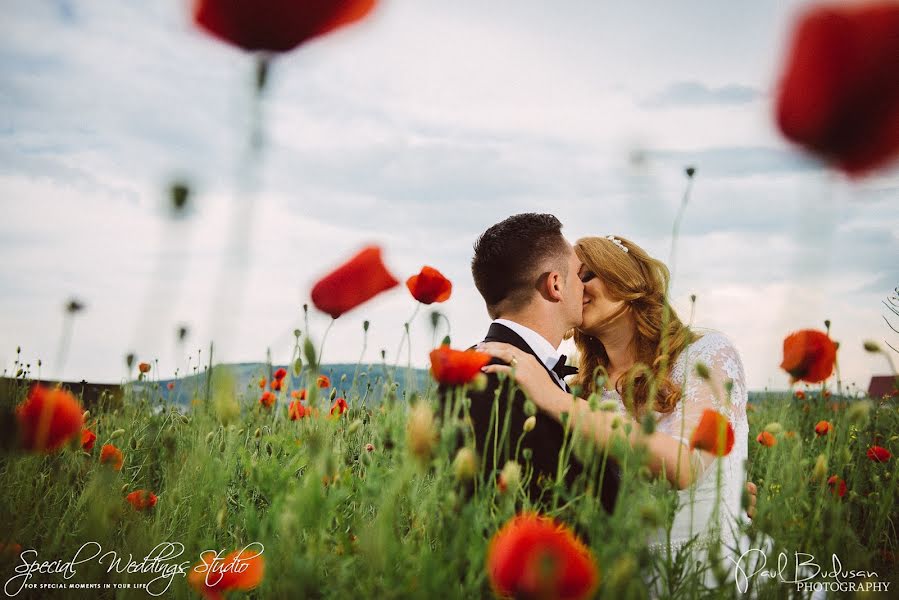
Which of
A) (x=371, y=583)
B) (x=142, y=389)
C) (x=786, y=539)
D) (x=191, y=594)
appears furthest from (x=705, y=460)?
(x=142, y=389)

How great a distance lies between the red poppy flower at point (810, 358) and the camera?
1.71 metres

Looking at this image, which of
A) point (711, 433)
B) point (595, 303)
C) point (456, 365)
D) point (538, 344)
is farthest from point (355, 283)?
point (595, 303)

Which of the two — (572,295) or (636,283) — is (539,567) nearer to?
(572,295)

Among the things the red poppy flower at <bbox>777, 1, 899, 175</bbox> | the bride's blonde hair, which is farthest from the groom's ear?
the red poppy flower at <bbox>777, 1, 899, 175</bbox>

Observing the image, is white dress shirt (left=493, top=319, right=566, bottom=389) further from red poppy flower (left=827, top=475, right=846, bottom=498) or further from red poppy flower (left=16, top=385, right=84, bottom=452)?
red poppy flower (left=16, top=385, right=84, bottom=452)

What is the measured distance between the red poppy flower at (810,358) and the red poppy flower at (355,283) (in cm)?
111

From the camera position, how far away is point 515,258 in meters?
2.98

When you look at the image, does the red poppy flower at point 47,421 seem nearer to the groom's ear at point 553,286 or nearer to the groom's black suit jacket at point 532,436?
the groom's black suit jacket at point 532,436

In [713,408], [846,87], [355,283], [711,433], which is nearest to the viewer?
[846,87]

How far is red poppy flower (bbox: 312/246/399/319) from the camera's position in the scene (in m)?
1.41

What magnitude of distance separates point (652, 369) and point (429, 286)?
143 centimetres

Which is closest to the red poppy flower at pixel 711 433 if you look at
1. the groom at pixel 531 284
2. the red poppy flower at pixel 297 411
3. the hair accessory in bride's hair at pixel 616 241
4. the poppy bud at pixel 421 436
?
the poppy bud at pixel 421 436

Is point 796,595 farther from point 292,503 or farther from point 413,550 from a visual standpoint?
point 292,503

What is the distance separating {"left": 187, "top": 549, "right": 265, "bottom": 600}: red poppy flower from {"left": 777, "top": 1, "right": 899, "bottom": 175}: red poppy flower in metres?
1.39
